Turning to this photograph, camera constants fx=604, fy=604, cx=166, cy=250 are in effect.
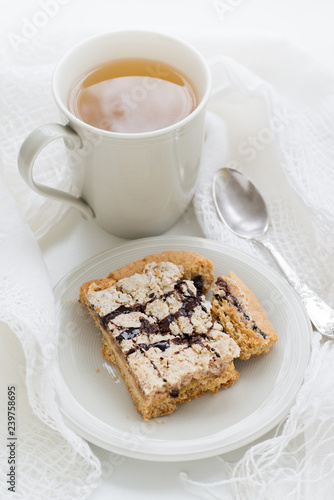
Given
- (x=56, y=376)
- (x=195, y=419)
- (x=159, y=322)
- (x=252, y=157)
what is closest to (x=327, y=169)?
(x=252, y=157)

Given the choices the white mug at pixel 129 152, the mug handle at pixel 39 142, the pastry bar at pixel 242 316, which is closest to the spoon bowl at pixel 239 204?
the white mug at pixel 129 152

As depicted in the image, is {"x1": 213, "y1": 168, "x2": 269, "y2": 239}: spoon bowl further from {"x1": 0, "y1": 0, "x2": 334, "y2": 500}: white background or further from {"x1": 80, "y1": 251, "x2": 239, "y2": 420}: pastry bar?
{"x1": 80, "y1": 251, "x2": 239, "y2": 420}: pastry bar

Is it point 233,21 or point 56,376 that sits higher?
point 233,21

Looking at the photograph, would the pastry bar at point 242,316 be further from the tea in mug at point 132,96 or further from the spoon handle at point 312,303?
the tea in mug at point 132,96

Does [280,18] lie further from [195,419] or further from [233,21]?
[195,419]

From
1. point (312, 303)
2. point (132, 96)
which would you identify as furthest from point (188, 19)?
point (312, 303)

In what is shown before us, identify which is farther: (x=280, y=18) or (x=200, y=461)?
(x=280, y=18)
